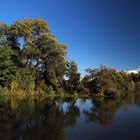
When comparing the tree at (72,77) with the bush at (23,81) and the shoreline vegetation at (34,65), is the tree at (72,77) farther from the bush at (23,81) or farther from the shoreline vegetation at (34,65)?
the bush at (23,81)

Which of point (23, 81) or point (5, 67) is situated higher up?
point (5, 67)

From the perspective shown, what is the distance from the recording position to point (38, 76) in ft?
185

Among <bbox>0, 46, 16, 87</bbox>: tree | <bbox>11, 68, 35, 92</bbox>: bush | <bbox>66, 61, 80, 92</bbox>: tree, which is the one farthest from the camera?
<bbox>66, 61, 80, 92</bbox>: tree

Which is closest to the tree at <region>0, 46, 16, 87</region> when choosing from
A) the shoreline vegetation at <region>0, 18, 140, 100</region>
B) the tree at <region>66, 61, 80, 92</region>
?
the shoreline vegetation at <region>0, 18, 140, 100</region>

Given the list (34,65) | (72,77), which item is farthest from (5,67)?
(72,77)

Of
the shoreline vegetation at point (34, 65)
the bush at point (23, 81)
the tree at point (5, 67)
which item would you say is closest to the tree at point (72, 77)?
the shoreline vegetation at point (34, 65)

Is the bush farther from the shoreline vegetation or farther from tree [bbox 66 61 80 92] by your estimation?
tree [bbox 66 61 80 92]

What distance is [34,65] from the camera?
181 ft

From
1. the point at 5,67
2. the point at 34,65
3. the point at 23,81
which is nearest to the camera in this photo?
the point at 5,67

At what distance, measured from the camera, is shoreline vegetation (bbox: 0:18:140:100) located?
157ft

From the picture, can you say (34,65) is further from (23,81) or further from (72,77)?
(72,77)

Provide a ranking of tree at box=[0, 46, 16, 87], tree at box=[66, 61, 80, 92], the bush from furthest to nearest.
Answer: tree at box=[66, 61, 80, 92] < the bush < tree at box=[0, 46, 16, 87]

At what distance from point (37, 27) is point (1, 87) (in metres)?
14.8

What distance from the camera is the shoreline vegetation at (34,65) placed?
1881 inches
